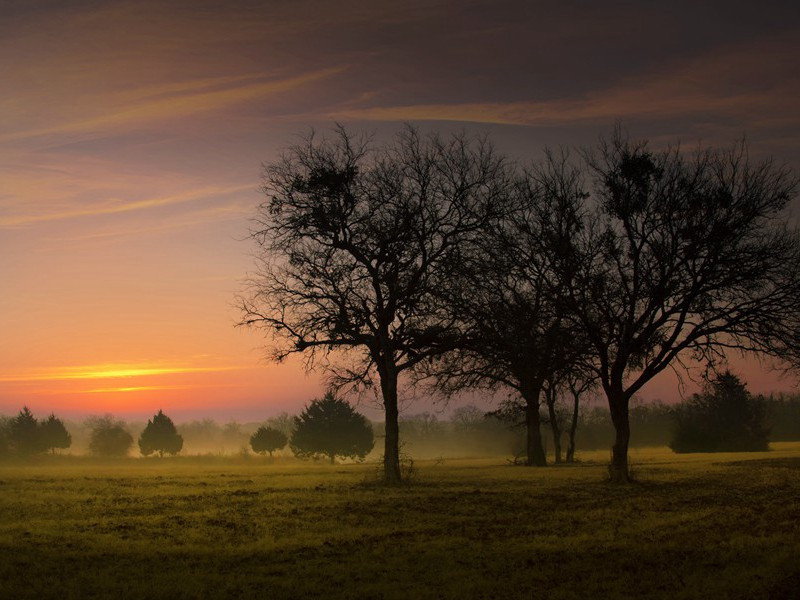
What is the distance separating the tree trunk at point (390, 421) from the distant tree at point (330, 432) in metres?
47.0

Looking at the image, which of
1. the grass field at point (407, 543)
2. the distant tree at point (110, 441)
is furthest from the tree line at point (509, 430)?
the grass field at point (407, 543)

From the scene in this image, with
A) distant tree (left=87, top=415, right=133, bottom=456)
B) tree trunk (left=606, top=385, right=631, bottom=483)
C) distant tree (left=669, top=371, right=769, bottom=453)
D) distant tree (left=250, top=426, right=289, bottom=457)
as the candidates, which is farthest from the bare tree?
distant tree (left=87, top=415, right=133, bottom=456)

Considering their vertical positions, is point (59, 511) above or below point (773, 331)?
below

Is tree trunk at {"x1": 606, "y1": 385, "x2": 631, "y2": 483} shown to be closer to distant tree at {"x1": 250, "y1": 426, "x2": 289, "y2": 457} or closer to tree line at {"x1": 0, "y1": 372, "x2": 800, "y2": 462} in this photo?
tree line at {"x1": 0, "y1": 372, "x2": 800, "y2": 462}

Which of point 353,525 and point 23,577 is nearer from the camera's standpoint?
point 23,577

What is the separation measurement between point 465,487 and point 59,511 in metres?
15.7

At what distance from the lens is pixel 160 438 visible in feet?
320

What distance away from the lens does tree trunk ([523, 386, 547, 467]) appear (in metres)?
44.9

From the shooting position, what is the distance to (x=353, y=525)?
19.0 metres

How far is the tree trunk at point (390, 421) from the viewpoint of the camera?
101 ft

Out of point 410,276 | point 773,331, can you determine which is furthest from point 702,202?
point 410,276

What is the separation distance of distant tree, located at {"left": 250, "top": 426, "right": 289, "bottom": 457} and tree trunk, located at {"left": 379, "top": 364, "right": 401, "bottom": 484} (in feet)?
A: 208

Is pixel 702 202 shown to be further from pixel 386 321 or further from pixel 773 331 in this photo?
pixel 386 321

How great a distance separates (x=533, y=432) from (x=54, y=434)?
224ft
